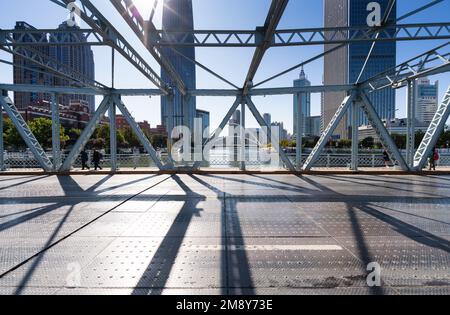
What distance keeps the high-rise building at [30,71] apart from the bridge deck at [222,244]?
18.7 feet

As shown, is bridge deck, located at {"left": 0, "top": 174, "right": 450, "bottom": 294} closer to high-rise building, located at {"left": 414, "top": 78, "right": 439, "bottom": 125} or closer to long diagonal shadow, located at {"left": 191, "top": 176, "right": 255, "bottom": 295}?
long diagonal shadow, located at {"left": 191, "top": 176, "right": 255, "bottom": 295}

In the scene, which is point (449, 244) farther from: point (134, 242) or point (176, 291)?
point (134, 242)

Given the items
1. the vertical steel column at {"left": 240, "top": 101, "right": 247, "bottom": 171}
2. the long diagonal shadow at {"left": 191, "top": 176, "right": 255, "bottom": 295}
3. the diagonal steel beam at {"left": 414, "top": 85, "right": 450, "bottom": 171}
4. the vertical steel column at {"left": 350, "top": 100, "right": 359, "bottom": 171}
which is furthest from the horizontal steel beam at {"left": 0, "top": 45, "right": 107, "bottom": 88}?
the diagonal steel beam at {"left": 414, "top": 85, "right": 450, "bottom": 171}

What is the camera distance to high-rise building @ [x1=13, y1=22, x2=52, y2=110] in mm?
9219

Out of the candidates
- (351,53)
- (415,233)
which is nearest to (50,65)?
(415,233)

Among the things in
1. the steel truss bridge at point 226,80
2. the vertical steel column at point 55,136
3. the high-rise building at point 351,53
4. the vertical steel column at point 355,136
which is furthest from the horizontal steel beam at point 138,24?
the vertical steel column at point 355,136

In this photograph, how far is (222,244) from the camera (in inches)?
184

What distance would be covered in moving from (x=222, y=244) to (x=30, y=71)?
21342 millimetres

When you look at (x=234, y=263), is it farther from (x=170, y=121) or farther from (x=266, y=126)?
(x=170, y=121)

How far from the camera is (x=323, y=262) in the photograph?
13.1 feet

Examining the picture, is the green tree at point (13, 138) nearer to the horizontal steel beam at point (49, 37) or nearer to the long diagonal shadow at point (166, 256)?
the horizontal steel beam at point (49, 37)

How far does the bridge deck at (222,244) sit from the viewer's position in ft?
11.2
